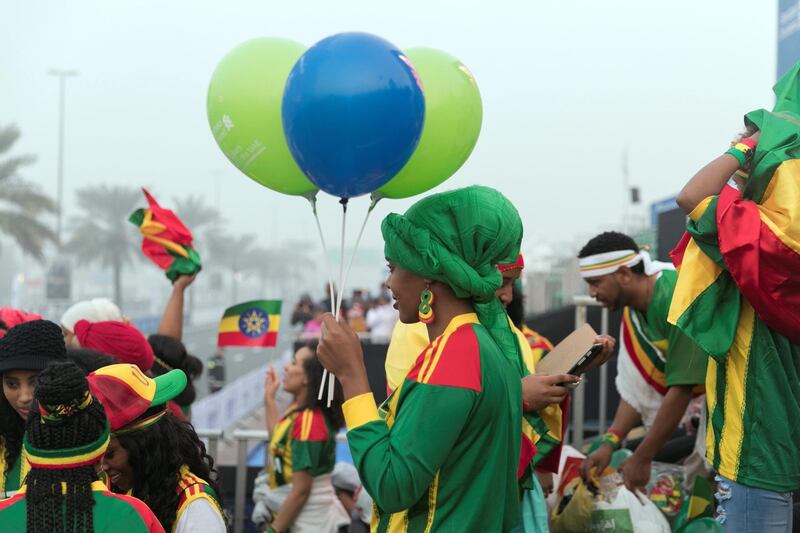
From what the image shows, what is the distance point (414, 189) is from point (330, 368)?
1.04 meters

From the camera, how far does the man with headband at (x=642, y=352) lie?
3795 mm

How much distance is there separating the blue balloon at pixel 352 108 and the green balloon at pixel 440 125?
24 cm

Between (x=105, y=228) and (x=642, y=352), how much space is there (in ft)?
174

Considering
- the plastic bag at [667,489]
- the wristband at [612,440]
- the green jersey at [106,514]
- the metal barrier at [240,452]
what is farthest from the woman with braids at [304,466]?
the green jersey at [106,514]

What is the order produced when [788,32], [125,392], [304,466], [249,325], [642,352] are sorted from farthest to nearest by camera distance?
[788,32], [249,325], [304,466], [642,352], [125,392]

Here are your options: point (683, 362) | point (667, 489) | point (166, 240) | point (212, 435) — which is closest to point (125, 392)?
point (683, 362)

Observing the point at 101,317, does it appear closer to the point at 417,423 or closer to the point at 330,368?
the point at 330,368

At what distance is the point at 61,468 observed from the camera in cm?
194

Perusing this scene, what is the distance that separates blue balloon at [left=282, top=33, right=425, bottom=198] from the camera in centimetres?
263

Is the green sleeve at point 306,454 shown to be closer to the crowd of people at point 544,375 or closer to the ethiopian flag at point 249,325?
the ethiopian flag at point 249,325

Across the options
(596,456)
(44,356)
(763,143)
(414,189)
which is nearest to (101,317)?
(44,356)

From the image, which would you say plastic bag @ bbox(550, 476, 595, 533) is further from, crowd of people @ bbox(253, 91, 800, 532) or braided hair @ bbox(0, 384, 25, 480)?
braided hair @ bbox(0, 384, 25, 480)

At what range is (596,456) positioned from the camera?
3916 millimetres

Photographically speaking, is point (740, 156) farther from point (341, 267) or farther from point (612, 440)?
point (612, 440)
